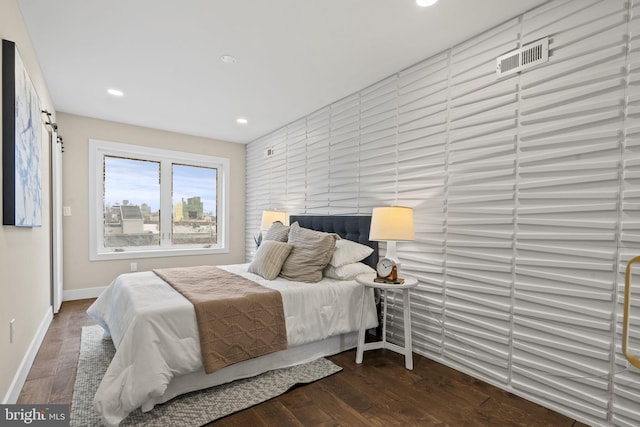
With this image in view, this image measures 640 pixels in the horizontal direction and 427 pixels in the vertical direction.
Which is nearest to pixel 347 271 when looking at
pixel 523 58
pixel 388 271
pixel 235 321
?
pixel 388 271

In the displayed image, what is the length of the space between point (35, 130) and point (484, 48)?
11.1 feet

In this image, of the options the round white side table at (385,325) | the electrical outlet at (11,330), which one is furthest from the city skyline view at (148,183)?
the round white side table at (385,325)

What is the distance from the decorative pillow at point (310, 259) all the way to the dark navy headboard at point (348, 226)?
0.97 feet

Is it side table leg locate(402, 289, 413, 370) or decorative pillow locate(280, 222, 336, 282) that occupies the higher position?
decorative pillow locate(280, 222, 336, 282)

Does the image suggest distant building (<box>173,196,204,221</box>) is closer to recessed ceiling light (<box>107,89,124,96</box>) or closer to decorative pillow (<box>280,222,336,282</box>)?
recessed ceiling light (<box>107,89,124,96</box>)

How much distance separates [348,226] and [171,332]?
192 centimetres

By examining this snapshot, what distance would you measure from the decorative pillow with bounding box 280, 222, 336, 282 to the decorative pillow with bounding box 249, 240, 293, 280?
0.06m

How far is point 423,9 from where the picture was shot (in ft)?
6.81

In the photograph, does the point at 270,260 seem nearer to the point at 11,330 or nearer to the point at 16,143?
the point at 11,330

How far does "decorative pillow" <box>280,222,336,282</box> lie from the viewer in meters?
2.83

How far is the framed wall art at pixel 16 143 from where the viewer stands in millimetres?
1681

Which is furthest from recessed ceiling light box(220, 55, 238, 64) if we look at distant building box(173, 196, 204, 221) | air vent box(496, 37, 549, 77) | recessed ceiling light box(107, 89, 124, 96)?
distant building box(173, 196, 204, 221)

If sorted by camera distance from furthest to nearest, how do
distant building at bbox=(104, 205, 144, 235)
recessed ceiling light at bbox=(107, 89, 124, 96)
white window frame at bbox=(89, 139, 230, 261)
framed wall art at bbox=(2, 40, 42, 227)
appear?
distant building at bbox=(104, 205, 144, 235)
white window frame at bbox=(89, 139, 230, 261)
recessed ceiling light at bbox=(107, 89, 124, 96)
framed wall art at bbox=(2, 40, 42, 227)

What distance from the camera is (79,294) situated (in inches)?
168
